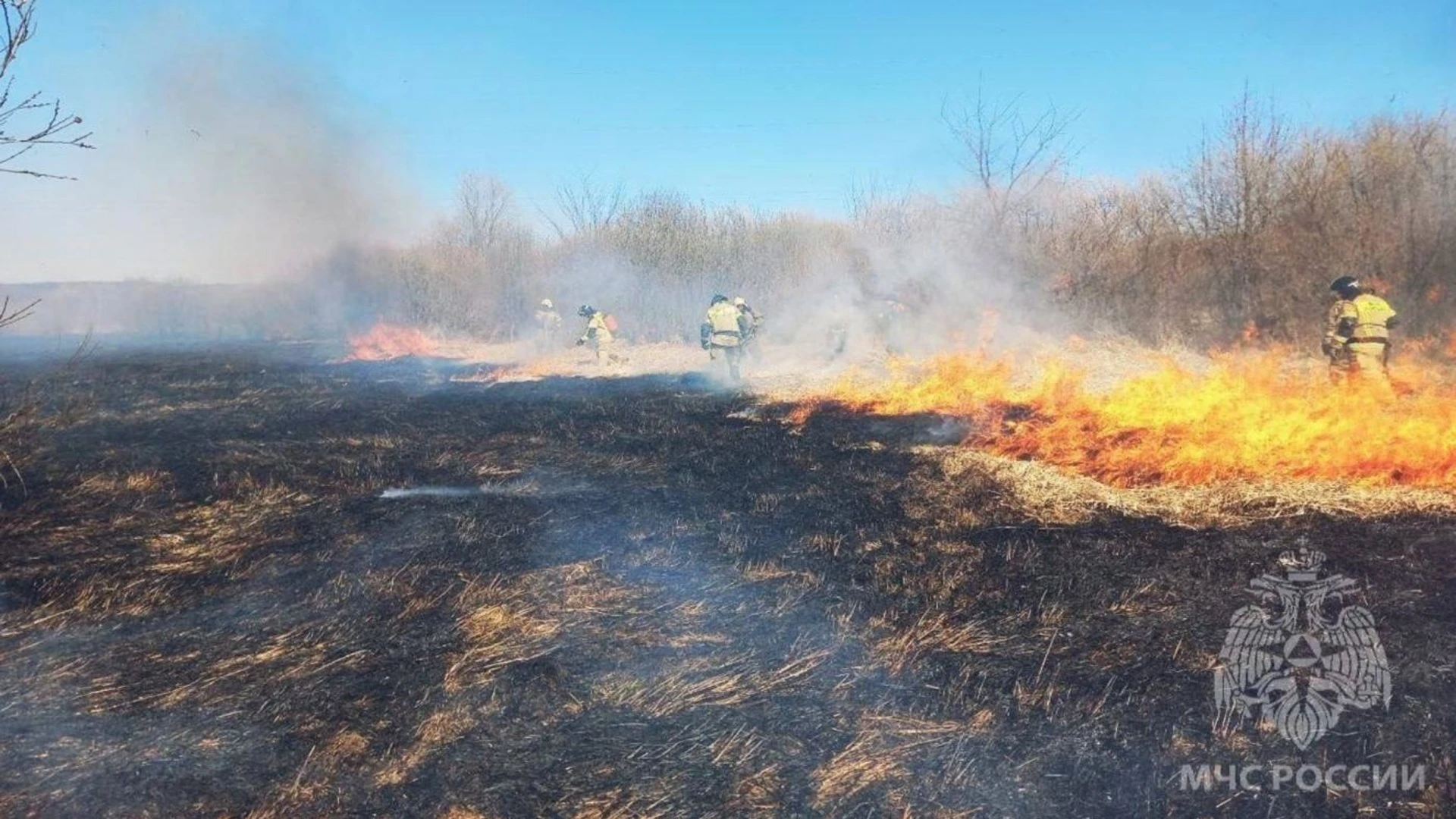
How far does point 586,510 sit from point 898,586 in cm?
290

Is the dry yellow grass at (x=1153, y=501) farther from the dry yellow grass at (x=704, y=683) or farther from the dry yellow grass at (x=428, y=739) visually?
the dry yellow grass at (x=428, y=739)

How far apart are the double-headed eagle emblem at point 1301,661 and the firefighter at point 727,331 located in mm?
10886

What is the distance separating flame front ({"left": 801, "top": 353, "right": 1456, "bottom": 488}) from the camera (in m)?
6.24

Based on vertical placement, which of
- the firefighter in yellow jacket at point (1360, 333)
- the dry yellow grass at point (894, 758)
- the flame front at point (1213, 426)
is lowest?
the dry yellow grass at point (894, 758)

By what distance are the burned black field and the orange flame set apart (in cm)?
1501

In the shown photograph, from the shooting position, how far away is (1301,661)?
140 inches

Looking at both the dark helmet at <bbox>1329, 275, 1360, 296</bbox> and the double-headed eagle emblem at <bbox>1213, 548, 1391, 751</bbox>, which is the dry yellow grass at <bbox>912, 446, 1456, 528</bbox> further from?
the dark helmet at <bbox>1329, 275, 1360, 296</bbox>

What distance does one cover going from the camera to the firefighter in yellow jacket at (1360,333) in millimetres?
8695

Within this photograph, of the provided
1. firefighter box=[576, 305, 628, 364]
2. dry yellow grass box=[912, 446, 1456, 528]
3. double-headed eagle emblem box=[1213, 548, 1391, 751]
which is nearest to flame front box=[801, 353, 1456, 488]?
dry yellow grass box=[912, 446, 1456, 528]

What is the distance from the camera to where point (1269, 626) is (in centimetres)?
392

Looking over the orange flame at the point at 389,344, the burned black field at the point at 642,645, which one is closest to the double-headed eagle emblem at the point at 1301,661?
the burned black field at the point at 642,645

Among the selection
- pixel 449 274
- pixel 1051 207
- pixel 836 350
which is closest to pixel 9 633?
pixel 836 350

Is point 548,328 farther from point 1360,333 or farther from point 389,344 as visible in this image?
point 1360,333

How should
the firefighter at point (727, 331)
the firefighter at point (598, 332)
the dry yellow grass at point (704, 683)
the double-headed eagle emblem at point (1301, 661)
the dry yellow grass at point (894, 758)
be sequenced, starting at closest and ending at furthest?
the dry yellow grass at point (894, 758), the double-headed eagle emblem at point (1301, 661), the dry yellow grass at point (704, 683), the firefighter at point (727, 331), the firefighter at point (598, 332)
